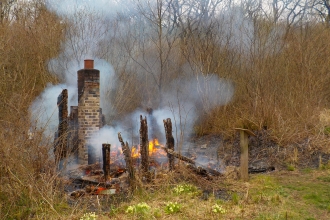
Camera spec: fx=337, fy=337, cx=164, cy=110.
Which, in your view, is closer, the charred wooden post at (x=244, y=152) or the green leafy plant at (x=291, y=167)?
the charred wooden post at (x=244, y=152)

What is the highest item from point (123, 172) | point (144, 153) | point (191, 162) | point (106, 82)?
point (106, 82)

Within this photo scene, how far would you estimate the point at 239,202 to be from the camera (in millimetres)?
6164

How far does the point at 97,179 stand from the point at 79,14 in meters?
9.53

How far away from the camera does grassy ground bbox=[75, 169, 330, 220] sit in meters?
5.59

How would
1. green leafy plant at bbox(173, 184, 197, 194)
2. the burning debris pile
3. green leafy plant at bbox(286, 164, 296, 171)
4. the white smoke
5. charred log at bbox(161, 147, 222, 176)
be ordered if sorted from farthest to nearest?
the white smoke → green leafy plant at bbox(286, 164, 296, 171) → charred log at bbox(161, 147, 222, 176) → the burning debris pile → green leafy plant at bbox(173, 184, 197, 194)

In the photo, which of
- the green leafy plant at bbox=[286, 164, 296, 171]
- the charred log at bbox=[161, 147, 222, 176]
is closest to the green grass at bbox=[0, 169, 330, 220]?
the charred log at bbox=[161, 147, 222, 176]

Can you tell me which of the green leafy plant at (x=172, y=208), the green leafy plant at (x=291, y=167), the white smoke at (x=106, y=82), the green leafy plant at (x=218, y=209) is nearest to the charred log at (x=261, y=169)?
the green leafy plant at (x=291, y=167)

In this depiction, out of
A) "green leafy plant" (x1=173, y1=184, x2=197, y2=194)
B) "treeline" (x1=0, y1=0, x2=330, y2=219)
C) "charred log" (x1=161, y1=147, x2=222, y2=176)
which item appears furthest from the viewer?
"treeline" (x1=0, y1=0, x2=330, y2=219)

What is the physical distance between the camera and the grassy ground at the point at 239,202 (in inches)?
220

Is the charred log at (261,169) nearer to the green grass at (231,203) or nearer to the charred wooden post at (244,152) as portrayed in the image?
the green grass at (231,203)

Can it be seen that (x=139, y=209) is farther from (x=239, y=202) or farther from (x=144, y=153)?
(x=144, y=153)

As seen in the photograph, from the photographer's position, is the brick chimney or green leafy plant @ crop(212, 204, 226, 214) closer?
green leafy plant @ crop(212, 204, 226, 214)

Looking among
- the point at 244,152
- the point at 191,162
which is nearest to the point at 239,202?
the point at 244,152

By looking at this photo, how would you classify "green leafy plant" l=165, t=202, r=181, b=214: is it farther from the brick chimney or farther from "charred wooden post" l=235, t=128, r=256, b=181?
the brick chimney
